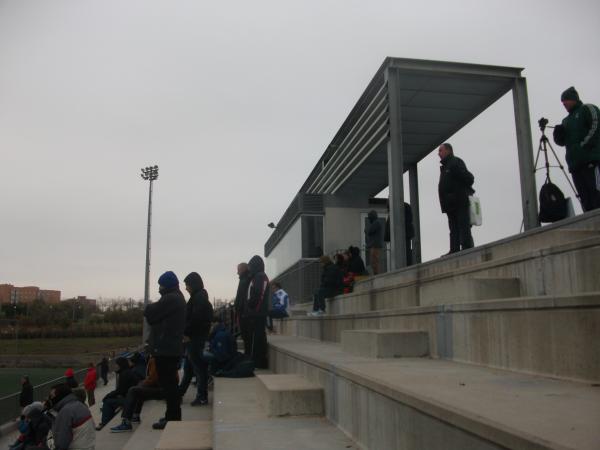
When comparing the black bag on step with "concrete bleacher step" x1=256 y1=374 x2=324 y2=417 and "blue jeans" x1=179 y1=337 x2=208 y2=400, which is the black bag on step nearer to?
"concrete bleacher step" x1=256 y1=374 x2=324 y2=417

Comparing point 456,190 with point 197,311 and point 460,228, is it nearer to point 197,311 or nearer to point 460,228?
point 460,228

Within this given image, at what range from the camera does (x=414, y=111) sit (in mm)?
10609

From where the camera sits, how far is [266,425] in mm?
4836

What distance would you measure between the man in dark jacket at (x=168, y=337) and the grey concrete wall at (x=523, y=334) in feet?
8.48

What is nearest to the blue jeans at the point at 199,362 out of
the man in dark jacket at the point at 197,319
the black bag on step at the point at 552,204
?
the man in dark jacket at the point at 197,319

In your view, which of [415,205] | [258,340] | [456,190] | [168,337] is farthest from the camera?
[415,205]

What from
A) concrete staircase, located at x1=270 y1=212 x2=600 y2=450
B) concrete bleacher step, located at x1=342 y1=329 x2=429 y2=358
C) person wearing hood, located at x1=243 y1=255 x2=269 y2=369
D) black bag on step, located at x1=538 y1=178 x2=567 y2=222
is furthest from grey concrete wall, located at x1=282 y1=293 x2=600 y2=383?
person wearing hood, located at x1=243 y1=255 x2=269 y2=369

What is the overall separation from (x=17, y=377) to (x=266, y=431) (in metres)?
56.6

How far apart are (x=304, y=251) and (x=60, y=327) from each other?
80480mm

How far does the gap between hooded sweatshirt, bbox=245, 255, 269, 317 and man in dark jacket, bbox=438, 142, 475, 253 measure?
2.70m

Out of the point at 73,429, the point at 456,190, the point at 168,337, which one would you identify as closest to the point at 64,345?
the point at 73,429

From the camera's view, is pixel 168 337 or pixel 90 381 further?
pixel 90 381

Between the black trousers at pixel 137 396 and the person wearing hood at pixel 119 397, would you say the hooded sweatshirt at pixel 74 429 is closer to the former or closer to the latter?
the black trousers at pixel 137 396

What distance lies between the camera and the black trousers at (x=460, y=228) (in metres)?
7.43
